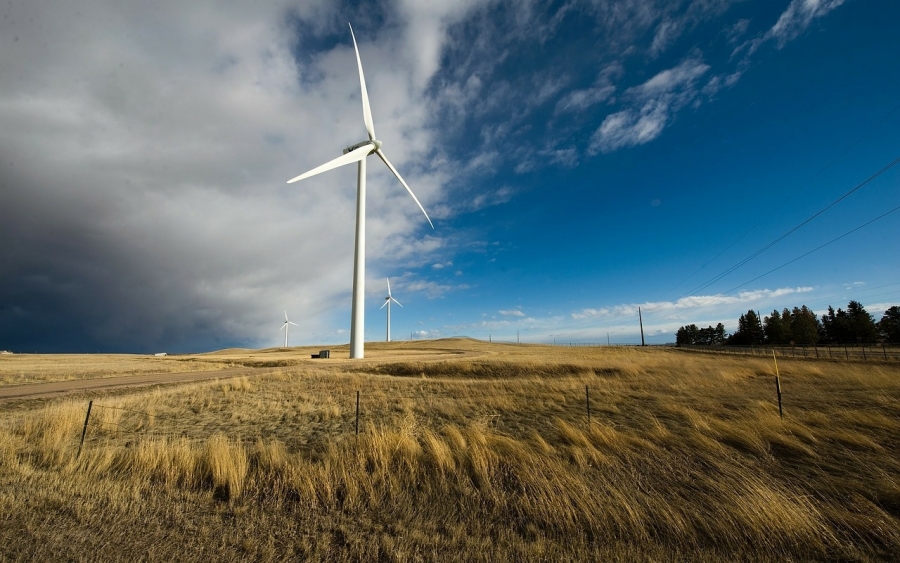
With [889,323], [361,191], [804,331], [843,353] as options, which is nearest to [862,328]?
[804,331]

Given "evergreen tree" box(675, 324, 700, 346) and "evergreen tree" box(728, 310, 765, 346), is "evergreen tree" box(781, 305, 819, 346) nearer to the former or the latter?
"evergreen tree" box(728, 310, 765, 346)

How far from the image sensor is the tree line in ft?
313

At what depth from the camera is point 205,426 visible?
49.4ft

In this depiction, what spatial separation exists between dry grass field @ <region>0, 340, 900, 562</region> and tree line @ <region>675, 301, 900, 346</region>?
116m

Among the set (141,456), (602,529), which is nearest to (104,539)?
(141,456)

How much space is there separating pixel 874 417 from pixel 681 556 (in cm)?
1495

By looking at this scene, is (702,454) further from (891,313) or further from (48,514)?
(891,313)

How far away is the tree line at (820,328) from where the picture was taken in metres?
95.5

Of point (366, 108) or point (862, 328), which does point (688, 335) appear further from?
point (366, 108)

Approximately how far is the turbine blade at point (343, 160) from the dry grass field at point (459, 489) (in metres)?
33.6

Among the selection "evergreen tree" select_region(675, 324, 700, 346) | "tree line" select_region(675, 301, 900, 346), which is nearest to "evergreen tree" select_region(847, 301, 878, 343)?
"tree line" select_region(675, 301, 900, 346)

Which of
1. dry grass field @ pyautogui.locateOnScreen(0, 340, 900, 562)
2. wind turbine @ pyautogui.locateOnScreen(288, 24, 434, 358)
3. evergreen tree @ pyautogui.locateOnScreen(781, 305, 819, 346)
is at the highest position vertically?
wind turbine @ pyautogui.locateOnScreen(288, 24, 434, 358)

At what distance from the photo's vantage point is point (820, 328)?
382 feet

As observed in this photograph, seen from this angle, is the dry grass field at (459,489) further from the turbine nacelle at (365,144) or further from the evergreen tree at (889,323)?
the evergreen tree at (889,323)
